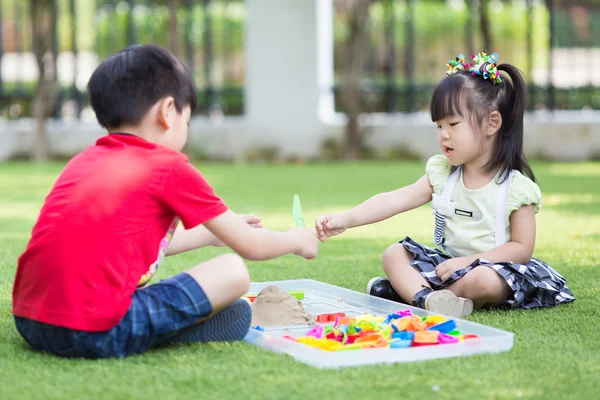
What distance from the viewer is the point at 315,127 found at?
11211 millimetres

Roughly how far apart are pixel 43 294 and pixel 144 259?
0.25 meters

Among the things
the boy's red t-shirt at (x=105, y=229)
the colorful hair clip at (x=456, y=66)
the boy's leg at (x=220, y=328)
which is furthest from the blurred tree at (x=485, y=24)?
the boy's red t-shirt at (x=105, y=229)

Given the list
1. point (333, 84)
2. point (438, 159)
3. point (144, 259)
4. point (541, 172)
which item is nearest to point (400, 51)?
point (333, 84)

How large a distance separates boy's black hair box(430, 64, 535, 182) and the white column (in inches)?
311

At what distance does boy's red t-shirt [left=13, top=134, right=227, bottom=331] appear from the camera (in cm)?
233

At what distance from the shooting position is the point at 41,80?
1118 cm

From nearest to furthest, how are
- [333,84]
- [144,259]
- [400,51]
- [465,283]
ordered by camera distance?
[144,259] < [465,283] < [333,84] < [400,51]

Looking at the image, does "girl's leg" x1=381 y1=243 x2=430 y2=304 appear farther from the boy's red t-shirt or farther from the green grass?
the boy's red t-shirt

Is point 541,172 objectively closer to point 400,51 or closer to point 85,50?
point 400,51

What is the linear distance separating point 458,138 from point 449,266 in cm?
42

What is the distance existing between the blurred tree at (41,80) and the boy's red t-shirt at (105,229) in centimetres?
895

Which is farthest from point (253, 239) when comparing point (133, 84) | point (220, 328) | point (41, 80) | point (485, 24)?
point (485, 24)

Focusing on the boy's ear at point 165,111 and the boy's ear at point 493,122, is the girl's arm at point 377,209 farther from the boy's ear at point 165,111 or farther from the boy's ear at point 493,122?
the boy's ear at point 165,111

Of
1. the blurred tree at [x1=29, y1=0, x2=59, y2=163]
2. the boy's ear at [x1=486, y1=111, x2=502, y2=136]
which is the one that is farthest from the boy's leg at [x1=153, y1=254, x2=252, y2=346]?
the blurred tree at [x1=29, y1=0, x2=59, y2=163]
